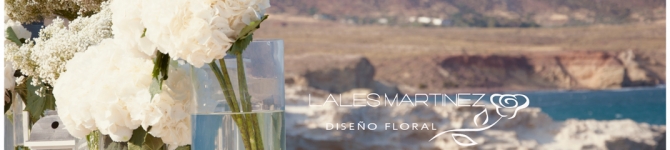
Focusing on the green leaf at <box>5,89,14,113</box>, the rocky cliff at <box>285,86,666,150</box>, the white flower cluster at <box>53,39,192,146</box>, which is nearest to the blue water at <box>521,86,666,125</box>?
the rocky cliff at <box>285,86,666,150</box>

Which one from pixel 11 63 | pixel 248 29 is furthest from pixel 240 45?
pixel 11 63

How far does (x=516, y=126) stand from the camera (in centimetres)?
743

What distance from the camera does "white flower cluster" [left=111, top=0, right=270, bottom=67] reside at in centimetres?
52

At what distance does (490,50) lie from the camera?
415 inches

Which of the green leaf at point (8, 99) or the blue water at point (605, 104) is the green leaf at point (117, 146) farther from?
the blue water at point (605, 104)

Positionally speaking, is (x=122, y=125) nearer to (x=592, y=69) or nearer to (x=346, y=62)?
(x=346, y=62)

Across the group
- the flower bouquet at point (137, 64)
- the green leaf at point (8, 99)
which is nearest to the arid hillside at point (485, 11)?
the green leaf at point (8, 99)

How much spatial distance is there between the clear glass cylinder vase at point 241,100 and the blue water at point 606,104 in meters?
9.35

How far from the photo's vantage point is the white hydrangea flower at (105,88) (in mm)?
615

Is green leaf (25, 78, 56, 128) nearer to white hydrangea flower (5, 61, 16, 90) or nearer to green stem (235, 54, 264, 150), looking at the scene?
white hydrangea flower (5, 61, 16, 90)

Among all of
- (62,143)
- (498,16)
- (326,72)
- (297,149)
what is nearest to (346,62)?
(326,72)

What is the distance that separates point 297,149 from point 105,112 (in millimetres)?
6891

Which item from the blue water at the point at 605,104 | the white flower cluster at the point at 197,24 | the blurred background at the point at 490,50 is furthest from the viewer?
the blurred background at the point at 490,50

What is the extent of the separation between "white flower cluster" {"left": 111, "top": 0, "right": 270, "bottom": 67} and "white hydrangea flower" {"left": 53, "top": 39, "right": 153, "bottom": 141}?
0.26 ft
